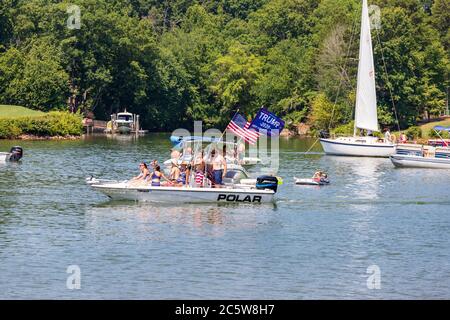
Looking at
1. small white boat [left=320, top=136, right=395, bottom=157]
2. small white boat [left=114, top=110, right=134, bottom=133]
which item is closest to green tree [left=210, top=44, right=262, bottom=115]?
small white boat [left=114, top=110, right=134, bottom=133]

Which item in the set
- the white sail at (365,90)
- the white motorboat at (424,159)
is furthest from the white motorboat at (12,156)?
the white sail at (365,90)

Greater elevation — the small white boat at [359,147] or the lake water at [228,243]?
the small white boat at [359,147]

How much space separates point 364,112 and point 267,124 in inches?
1358

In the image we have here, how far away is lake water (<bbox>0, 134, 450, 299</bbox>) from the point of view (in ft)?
117

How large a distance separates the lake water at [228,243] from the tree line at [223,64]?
214 feet

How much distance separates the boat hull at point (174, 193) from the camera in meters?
51.9

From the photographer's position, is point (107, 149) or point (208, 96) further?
point (208, 96)

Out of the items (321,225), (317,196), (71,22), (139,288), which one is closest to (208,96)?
(71,22)

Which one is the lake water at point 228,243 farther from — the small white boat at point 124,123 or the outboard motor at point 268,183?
the small white boat at point 124,123

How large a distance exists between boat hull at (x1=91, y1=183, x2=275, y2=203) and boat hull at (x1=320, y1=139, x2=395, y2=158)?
1707 inches

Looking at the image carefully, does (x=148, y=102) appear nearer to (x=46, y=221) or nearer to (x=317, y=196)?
(x=317, y=196)

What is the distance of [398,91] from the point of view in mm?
131750
